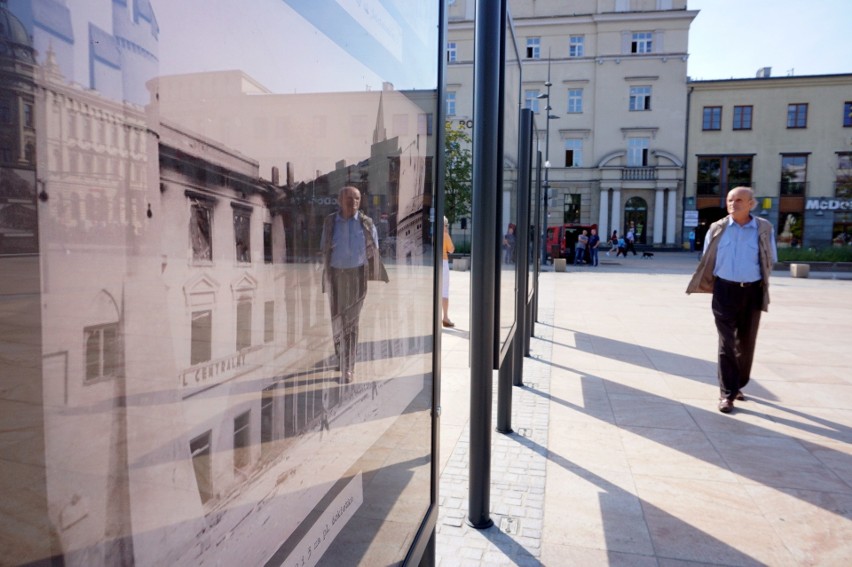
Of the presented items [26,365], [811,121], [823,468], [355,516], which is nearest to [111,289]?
[26,365]

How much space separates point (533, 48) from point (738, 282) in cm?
4512

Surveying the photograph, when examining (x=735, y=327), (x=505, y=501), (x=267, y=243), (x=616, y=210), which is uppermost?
(x=616, y=210)

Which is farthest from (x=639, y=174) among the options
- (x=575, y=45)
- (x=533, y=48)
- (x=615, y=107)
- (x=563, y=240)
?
(x=563, y=240)

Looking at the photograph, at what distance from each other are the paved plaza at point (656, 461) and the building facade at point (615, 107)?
1485 inches

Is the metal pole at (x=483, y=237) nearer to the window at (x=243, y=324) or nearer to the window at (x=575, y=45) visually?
the window at (x=243, y=324)

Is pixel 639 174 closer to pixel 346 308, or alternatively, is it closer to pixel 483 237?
pixel 483 237

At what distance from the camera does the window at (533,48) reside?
45.8m

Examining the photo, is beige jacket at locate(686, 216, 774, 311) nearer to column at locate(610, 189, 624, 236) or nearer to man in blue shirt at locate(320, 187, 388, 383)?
man in blue shirt at locate(320, 187, 388, 383)

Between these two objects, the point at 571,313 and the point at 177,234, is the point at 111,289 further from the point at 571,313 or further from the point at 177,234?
the point at 571,313

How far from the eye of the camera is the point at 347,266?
1083 mm

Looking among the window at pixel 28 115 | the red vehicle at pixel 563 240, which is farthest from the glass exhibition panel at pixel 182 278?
the red vehicle at pixel 563 240

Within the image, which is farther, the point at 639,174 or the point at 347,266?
the point at 639,174

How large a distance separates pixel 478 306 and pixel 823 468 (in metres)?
2.75

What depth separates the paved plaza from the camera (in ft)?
9.74
